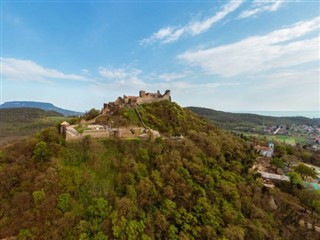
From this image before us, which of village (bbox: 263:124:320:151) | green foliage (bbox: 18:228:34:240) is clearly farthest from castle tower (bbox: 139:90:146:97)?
village (bbox: 263:124:320:151)

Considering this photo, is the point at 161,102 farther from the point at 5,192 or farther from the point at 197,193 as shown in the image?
the point at 5,192

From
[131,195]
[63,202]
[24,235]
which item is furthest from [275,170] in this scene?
[24,235]

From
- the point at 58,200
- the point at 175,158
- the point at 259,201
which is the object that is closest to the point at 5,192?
the point at 58,200

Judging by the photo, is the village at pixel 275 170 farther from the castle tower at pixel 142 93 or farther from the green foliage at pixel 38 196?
the green foliage at pixel 38 196

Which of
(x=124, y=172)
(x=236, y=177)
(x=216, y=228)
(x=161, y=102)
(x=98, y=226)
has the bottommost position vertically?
(x=216, y=228)

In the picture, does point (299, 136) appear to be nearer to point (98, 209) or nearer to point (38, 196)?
point (98, 209)

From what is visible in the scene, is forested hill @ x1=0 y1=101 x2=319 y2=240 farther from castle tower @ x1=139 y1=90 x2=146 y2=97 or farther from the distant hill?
the distant hill
